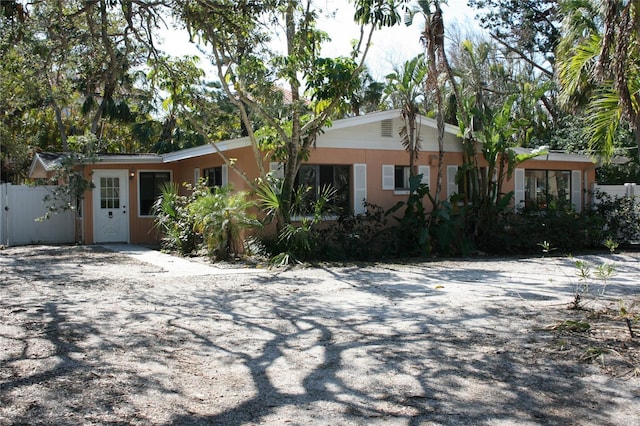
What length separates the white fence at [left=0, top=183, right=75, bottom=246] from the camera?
758 inches

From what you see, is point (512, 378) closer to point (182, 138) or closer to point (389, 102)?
point (182, 138)

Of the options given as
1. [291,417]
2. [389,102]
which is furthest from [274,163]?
[389,102]

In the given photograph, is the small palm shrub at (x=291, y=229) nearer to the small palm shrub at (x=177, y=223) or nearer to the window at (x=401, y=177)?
the small palm shrub at (x=177, y=223)

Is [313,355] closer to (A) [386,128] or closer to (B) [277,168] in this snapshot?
(B) [277,168]

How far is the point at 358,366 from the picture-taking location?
5.57 meters

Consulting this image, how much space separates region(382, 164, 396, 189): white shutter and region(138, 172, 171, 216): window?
7603mm

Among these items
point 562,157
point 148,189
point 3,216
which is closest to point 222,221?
point 148,189

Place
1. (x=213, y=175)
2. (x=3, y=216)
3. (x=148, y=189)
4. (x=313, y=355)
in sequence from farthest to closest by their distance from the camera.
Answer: (x=148, y=189) → (x=3, y=216) → (x=213, y=175) → (x=313, y=355)

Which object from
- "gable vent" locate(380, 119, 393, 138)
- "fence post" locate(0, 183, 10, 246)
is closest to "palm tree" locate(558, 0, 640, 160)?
"gable vent" locate(380, 119, 393, 138)

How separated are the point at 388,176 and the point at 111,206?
887 centimetres

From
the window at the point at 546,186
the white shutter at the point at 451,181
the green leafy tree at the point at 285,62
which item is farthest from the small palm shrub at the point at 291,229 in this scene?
the window at the point at 546,186

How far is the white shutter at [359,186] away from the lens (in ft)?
53.1

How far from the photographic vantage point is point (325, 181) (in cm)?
1611

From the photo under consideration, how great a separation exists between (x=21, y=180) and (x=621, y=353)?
3179cm
